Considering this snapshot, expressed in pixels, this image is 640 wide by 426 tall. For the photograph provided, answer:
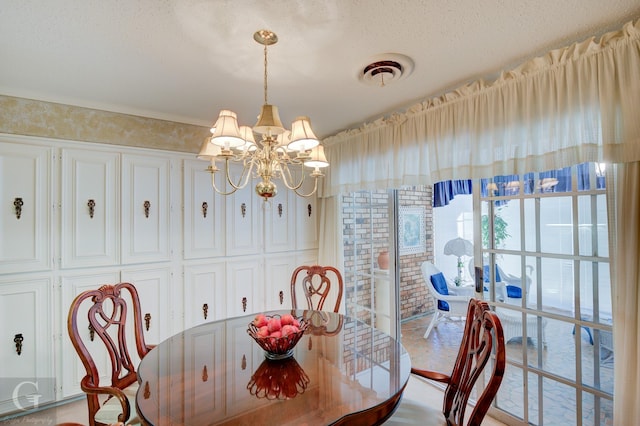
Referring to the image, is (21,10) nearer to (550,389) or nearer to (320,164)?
(320,164)

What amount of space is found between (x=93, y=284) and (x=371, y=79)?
276cm

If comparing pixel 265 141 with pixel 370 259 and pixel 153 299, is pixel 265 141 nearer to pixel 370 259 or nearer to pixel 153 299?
pixel 153 299

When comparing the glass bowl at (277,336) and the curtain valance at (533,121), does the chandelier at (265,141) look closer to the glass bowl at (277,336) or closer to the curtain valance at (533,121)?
the glass bowl at (277,336)

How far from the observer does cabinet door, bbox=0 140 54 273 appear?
2385 mm

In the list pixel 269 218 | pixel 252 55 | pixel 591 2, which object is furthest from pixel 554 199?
pixel 269 218

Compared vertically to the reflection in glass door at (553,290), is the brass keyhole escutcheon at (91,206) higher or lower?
higher

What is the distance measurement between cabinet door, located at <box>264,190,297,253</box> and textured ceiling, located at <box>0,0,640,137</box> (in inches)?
50.7

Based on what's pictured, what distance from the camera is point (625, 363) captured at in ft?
5.30

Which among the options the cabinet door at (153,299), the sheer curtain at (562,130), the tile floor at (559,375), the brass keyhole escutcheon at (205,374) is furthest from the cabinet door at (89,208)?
the tile floor at (559,375)

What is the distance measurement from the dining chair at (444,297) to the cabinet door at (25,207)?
3.83m

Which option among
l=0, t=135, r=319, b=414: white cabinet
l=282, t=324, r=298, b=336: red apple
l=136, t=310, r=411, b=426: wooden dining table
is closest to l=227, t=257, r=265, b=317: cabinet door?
l=0, t=135, r=319, b=414: white cabinet

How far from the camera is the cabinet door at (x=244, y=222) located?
11.0 feet

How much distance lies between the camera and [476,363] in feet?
4.57

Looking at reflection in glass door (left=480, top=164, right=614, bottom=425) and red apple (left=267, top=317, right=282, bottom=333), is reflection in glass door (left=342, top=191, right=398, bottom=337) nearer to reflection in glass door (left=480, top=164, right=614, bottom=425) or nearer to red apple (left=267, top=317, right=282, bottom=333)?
reflection in glass door (left=480, top=164, right=614, bottom=425)
